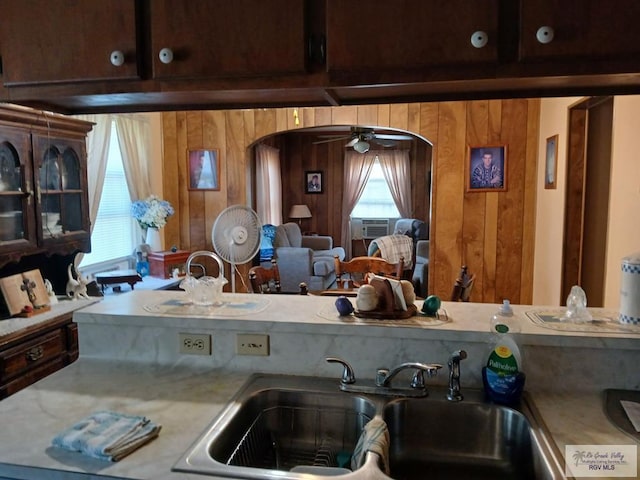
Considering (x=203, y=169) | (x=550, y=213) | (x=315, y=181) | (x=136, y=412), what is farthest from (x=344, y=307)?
(x=315, y=181)

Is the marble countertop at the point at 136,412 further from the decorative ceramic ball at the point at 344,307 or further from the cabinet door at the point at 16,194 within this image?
the cabinet door at the point at 16,194

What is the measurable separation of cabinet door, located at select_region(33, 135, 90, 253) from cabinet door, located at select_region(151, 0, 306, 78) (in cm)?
199

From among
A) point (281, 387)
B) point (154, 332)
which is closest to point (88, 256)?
point (154, 332)

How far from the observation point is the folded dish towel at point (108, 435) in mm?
1092

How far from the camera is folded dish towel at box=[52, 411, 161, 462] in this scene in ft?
3.58

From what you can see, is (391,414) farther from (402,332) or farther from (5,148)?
(5,148)

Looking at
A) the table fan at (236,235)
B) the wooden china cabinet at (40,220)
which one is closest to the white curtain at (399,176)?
the table fan at (236,235)

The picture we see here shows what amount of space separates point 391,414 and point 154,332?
2.65ft

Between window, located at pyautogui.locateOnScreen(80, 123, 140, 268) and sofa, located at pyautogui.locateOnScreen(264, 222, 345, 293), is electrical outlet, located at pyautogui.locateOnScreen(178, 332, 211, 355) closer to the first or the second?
window, located at pyautogui.locateOnScreen(80, 123, 140, 268)

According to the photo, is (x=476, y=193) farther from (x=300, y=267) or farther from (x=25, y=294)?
(x=25, y=294)

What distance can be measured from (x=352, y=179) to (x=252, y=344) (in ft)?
26.7

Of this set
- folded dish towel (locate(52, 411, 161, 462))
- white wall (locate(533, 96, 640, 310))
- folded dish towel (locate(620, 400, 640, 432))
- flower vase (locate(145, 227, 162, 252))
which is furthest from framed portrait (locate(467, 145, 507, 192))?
folded dish towel (locate(52, 411, 161, 462))

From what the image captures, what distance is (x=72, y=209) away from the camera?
3234mm

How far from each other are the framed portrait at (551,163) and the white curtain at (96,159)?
12.0ft
